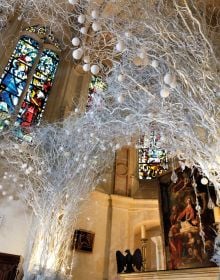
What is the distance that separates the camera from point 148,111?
2.31m

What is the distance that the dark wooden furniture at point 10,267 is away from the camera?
13.7 feet

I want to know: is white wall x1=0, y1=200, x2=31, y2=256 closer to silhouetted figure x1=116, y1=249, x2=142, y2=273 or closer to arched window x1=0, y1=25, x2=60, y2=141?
arched window x1=0, y1=25, x2=60, y2=141

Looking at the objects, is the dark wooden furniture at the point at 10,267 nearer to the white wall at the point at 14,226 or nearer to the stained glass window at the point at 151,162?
the white wall at the point at 14,226

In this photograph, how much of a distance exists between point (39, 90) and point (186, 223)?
4.10m

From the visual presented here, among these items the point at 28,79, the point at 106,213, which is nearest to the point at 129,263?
the point at 106,213

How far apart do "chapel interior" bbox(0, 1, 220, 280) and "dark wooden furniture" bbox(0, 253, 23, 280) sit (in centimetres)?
1

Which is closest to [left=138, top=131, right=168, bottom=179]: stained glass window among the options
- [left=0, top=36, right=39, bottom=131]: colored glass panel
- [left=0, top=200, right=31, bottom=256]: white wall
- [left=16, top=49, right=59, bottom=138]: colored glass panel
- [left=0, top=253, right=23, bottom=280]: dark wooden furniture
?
[left=16, top=49, right=59, bottom=138]: colored glass panel

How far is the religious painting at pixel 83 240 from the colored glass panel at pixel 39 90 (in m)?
2.16

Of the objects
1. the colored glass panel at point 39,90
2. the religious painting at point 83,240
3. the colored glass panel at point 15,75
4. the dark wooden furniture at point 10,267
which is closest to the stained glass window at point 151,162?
the religious painting at point 83,240

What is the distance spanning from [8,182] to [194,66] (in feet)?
12.3

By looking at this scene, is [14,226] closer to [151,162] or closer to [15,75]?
[15,75]

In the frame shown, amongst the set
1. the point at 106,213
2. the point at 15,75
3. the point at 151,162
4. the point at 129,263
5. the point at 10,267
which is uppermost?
the point at 15,75

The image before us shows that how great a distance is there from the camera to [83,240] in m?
5.12

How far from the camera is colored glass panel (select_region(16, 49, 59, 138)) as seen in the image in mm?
5766
